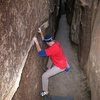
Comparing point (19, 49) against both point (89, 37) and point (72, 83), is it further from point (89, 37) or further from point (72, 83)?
point (72, 83)

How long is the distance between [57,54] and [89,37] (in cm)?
123

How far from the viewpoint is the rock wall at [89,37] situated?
19.5 feet

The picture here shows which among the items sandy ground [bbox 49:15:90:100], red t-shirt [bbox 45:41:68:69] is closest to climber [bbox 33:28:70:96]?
red t-shirt [bbox 45:41:68:69]

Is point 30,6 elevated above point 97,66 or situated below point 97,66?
above

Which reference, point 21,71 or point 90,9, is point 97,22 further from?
point 21,71

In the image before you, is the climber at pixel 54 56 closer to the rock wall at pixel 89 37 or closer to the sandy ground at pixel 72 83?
the rock wall at pixel 89 37

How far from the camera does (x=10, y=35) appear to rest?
3.83 m

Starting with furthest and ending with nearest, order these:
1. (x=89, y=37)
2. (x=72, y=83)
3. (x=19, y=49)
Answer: (x=72, y=83)
(x=89, y=37)
(x=19, y=49)

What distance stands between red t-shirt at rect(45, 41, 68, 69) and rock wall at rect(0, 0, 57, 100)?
32 cm

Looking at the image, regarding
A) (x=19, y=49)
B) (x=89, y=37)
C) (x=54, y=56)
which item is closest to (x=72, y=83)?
(x=89, y=37)

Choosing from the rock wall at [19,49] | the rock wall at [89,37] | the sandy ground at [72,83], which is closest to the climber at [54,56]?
the rock wall at [19,49]

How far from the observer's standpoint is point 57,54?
612 cm

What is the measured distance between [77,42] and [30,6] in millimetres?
3875

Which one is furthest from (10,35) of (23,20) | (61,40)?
(61,40)
